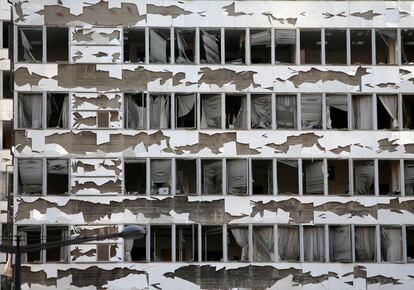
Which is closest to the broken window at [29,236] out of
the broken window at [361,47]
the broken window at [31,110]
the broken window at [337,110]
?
the broken window at [31,110]

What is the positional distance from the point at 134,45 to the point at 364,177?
11939mm

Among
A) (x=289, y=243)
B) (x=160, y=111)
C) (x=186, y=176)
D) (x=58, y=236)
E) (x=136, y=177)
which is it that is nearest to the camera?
(x=58, y=236)

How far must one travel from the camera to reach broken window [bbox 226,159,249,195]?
49.6 meters

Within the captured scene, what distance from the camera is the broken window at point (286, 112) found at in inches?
1973

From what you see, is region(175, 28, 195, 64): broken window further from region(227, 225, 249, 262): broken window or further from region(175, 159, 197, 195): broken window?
region(227, 225, 249, 262): broken window

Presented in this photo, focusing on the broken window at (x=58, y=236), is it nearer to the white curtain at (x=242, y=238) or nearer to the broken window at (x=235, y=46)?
the white curtain at (x=242, y=238)

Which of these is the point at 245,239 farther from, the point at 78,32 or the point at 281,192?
the point at 78,32

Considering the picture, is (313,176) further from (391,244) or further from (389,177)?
(391,244)

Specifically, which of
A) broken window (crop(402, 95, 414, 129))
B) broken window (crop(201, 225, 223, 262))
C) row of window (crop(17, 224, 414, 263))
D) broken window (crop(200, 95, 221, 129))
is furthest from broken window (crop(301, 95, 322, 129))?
broken window (crop(201, 225, 223, 262))

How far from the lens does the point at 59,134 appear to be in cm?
4928

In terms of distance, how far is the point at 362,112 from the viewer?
166 feet

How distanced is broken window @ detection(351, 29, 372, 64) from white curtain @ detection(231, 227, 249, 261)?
9.23 metres

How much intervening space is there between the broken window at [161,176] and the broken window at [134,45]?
15.2 ft

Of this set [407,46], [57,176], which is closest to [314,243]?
[407,46]
